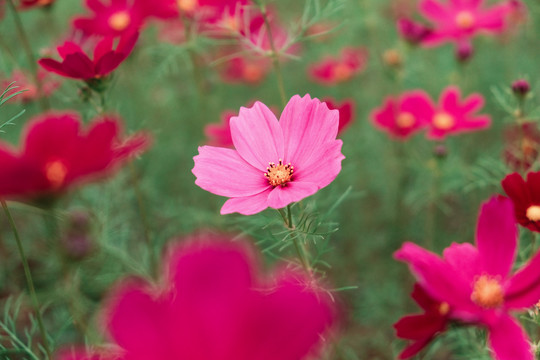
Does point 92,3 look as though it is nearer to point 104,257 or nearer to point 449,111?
point 104,257

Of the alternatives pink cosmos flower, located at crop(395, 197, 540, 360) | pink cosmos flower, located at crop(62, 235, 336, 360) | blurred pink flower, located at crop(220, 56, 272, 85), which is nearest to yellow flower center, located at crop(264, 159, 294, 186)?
pink cosmos flower, located at crop(395, 197, 540, 360)

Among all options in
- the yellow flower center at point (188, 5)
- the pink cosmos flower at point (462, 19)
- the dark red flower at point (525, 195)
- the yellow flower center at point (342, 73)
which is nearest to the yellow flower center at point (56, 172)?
the dark red flower at point (525, 195)

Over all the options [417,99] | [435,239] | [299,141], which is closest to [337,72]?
[417,99]

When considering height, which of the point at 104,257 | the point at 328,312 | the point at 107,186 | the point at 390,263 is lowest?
the point at 390,263

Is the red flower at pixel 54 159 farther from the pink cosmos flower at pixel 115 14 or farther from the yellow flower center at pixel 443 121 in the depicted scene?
the yellow flower center at pixel 443 121

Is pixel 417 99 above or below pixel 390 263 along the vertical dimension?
above

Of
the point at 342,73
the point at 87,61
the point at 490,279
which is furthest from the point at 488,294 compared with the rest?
the point at 342,73
